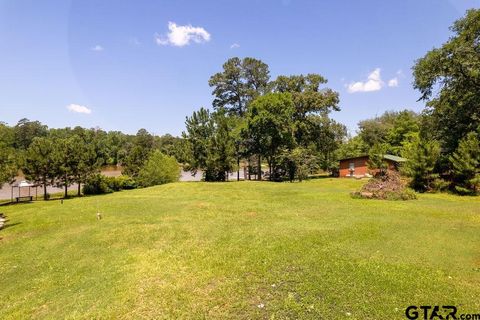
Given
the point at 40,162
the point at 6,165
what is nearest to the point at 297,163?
the point at 40,162

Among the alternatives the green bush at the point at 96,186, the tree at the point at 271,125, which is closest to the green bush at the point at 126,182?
the green bush at the point at 96,186

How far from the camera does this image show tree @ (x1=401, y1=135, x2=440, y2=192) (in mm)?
24016

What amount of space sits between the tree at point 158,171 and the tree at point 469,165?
3149 centimetres

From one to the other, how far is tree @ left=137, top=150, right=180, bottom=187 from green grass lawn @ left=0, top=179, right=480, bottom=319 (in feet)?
75.8

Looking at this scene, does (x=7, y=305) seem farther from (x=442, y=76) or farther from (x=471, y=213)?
(x=442, y=76)

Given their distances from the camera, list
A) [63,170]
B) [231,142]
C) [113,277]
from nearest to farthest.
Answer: [113,277]
[63,170]
[231,142]

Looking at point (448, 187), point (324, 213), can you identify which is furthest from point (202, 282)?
point (448, 187)

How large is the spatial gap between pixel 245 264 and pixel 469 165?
21912 millimetres

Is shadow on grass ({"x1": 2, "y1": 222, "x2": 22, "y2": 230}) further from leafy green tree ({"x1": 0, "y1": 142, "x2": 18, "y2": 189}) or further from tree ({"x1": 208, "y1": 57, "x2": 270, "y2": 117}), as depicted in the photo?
tree ({"x1": 208, "y1": 57, "x2": 270, "y2": 117})

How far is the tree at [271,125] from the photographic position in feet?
127

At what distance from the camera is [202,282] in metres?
8.27

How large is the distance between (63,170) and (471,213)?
35759 millimetres

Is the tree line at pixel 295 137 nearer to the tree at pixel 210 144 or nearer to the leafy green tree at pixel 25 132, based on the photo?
the tree at pixel 210 144

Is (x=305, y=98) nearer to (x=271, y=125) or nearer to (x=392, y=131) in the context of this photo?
(x=271, y=125)
